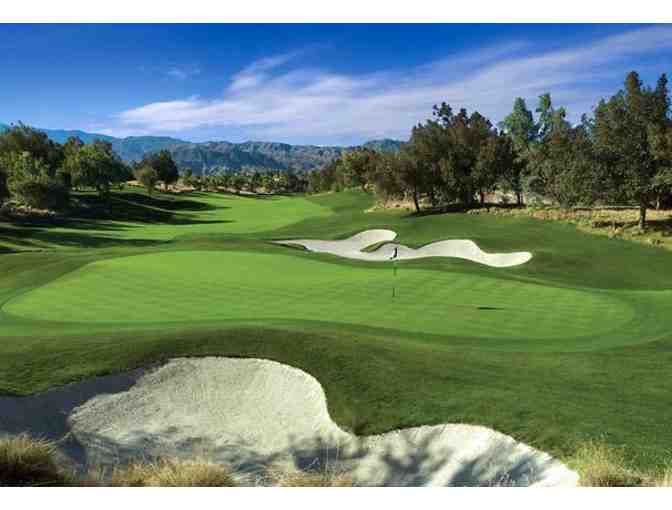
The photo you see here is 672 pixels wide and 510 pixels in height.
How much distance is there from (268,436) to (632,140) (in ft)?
119

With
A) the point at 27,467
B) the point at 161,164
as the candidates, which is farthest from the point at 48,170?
the point at 27,467

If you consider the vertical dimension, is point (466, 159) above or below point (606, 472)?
above

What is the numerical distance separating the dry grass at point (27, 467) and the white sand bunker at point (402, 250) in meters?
27.1

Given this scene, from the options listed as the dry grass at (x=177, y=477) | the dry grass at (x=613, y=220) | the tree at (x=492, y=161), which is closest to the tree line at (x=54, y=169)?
the tree at (x=492, y=161)

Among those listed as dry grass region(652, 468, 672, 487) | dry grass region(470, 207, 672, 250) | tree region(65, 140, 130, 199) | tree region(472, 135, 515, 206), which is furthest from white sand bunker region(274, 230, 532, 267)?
tree region(65, 140, 130, 199)

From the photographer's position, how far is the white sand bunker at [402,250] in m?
32.9

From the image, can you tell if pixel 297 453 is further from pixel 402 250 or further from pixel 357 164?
pixel 357 164

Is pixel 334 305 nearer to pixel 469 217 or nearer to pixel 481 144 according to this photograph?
pixel 469 217

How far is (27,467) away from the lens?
23.1ft

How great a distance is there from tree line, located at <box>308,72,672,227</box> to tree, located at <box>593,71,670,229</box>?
61 mm

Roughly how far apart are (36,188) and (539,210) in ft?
176

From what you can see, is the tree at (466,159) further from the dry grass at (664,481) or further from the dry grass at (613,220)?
the dry grass at (664,481)

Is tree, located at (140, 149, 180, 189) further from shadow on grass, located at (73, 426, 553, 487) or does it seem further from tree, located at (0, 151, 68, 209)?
shadow on grass, located at (73, 426, 553, 487)
